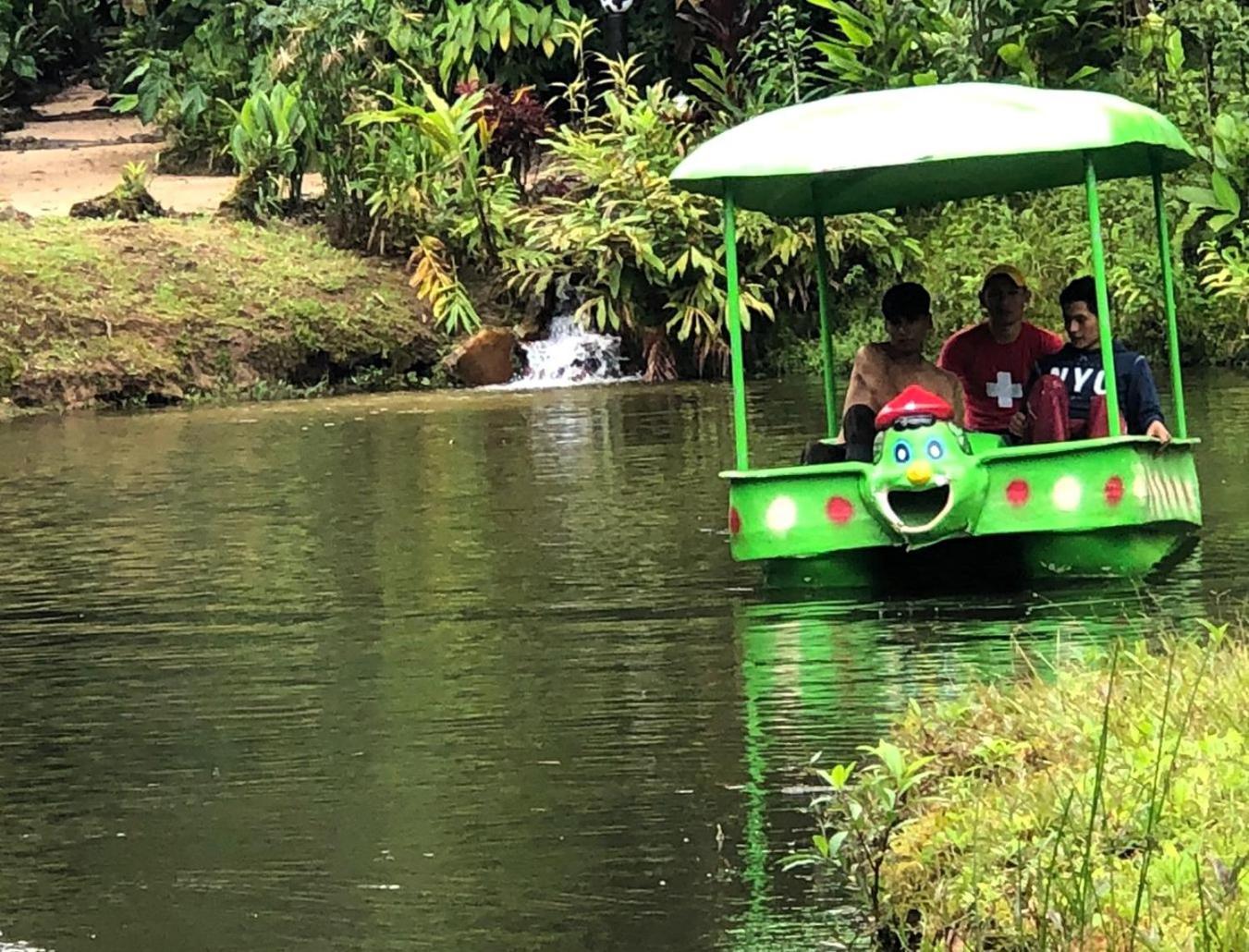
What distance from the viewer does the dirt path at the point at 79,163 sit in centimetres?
2566

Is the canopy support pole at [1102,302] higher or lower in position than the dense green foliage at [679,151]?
lower

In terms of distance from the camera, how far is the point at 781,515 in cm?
894

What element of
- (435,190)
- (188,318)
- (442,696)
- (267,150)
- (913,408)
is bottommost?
(442,696)

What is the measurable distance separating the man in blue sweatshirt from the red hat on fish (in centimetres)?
79

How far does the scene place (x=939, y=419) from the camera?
28.7ft

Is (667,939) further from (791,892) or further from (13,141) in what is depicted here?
(13,141)

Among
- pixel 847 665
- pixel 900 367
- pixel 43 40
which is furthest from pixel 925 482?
pixel 43 40

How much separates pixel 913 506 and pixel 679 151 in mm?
14672

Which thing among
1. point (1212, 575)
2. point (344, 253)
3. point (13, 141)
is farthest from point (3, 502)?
point (13, 141)

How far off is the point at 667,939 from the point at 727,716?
85.1 inches

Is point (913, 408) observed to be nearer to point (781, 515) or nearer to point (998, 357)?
point (781, 515)

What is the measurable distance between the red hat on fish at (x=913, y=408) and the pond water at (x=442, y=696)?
0.68m

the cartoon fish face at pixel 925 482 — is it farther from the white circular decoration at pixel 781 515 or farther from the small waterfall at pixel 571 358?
the small waterfall at pixel 571 358

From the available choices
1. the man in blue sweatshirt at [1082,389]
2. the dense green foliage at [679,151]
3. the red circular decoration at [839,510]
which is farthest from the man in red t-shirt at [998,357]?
the dense green foliage at [679,151]
